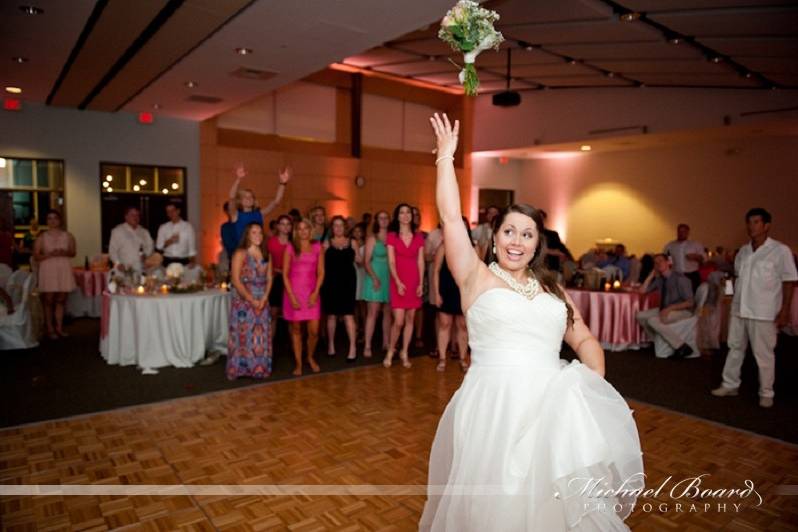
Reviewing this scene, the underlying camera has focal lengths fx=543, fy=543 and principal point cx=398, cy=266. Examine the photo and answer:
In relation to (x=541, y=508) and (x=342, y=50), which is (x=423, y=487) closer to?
(x=541, y=508)

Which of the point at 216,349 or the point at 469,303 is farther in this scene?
the point at 216,349

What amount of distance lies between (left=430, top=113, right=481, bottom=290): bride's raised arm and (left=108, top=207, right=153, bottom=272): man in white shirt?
6.24 metres

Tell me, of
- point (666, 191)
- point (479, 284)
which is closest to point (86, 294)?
point (479, 284)

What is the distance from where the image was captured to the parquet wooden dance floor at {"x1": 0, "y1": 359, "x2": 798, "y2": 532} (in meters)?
2.83

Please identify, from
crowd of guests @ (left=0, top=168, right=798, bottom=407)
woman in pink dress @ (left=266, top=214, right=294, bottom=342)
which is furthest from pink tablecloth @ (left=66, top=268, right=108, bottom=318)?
woman in pink dress @ (left=266, top=214, right=294, bottom=342)

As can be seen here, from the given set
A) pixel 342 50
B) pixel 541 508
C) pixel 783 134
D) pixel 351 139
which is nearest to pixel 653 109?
pixel 783 134

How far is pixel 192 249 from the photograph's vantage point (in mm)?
7324

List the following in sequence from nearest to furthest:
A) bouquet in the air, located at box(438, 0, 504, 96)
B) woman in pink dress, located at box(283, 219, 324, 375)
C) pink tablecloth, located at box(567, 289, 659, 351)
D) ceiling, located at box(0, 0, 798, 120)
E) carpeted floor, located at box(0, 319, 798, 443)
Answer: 1. bouquet in the air, located at box(438, 0, 504, 96)
2. carpeted floor, located at box(0, 319, 798, 443)
3. ceiling, located at box(0, 0, 798, 120)
4. woman in pink dress, located at box(283, 219, 324, 375)
5. pink tablecloth, located at box(567, 289, 659, 351)

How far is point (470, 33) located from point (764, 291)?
417 centimetres

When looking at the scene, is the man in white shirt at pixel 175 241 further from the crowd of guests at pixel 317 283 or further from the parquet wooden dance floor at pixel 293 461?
the parquet wooden dance floor at pixel 293 461

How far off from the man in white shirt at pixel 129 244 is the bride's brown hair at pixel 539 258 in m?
6.24

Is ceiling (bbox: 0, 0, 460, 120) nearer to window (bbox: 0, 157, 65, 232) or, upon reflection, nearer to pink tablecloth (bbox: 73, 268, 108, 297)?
window (bbox: 0, 157, 65, 232)

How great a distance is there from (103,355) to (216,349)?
3.96 ft

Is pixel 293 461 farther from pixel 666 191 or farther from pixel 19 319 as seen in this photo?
pixel 666 191
